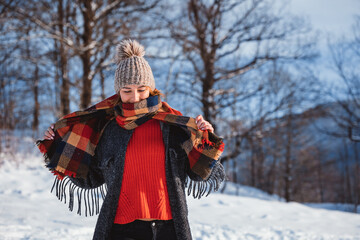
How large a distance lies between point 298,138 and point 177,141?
1922cm

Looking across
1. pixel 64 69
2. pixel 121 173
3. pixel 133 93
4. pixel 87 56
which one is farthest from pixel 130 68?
pixel 64 69

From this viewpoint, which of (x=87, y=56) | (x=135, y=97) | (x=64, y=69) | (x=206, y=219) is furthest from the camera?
(x=64, y=69)

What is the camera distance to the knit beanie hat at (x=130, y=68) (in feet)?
6.13

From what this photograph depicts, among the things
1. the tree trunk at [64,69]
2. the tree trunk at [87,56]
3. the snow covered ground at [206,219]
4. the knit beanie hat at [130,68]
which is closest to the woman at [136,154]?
the knit beanie hat at [130,68]

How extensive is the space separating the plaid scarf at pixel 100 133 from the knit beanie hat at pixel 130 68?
0.44 feet

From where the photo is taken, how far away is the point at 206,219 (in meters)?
4.82

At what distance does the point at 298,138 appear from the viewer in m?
19.3

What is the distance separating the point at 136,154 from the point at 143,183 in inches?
7.5

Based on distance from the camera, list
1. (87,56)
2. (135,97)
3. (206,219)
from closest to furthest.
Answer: (135,97)
(206,219)
(87,56)

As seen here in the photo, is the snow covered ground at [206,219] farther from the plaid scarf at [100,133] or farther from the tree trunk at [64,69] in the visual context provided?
the tree trunk at [64,69]

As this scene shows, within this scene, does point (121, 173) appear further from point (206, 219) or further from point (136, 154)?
point (206, 219)

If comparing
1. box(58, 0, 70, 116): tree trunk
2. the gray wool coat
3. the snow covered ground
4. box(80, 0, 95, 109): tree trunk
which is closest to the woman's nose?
the gray wool coat

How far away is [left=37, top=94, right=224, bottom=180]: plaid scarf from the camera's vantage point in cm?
185

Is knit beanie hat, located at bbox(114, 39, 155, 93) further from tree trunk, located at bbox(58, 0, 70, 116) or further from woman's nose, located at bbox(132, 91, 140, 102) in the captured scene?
tree trunk, located at bbox(58, 0, 70, 116)
